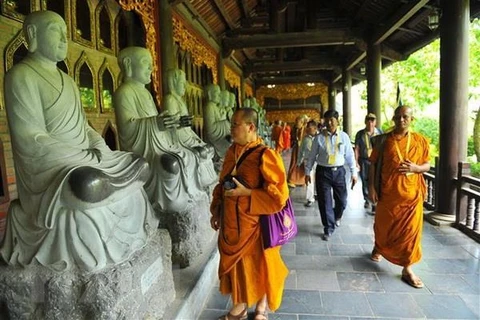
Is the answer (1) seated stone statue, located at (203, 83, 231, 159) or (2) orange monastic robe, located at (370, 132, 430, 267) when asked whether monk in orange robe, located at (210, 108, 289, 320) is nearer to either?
(2) orange monastic robe, located at (370, 132, 430, 267)

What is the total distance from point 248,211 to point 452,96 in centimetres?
377

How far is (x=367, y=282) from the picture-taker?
9.88ft

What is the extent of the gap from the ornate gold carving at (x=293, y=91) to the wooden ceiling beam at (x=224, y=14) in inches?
447

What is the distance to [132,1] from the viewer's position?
14.2 feet

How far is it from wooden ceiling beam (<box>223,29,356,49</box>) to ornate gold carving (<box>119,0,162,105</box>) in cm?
431

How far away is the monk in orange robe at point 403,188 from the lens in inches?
115

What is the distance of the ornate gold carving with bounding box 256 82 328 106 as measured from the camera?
66.6ft

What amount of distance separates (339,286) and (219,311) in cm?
104

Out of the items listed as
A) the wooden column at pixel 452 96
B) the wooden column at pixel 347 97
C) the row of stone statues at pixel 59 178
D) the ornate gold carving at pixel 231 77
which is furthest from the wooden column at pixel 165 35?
the wooden column at pixel 347 97

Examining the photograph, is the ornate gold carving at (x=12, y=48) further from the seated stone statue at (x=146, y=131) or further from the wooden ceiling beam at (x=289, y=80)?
the wooden ceiling beam at (x=289, y=80)

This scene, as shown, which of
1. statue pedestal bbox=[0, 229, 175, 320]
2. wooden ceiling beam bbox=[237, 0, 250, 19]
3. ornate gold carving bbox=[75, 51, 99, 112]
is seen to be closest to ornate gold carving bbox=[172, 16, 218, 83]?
wooden ceiling beam bbox=[237, 0, 250, 19]

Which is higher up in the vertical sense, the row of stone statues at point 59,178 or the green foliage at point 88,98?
the green foliage at point 88,98

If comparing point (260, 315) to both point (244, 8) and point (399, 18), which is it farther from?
point (244, 8)

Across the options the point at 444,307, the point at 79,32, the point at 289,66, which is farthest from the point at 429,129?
the point at 79,32
